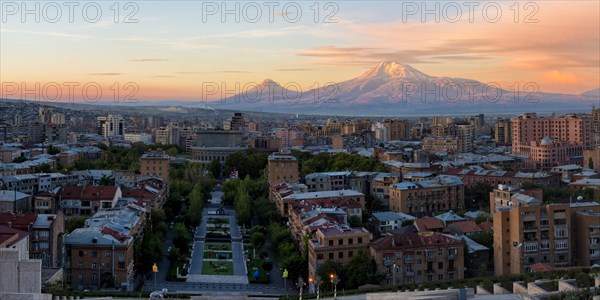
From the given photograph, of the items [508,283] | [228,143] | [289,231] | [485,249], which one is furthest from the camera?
[228,143]

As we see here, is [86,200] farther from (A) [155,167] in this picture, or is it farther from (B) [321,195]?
(A) [155,167]

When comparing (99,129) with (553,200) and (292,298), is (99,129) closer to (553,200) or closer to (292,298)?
(553,200)

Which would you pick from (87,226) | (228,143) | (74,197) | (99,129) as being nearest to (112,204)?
(74,197)

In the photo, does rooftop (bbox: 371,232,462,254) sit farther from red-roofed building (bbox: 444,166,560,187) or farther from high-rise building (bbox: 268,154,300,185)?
red-roofed building (bbox: 444,166,560,187)

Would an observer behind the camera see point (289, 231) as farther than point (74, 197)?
No

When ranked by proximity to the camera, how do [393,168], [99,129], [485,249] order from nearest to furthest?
[485,249] < [393,168] < [99,129]

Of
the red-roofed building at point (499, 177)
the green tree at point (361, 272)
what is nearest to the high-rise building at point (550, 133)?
the red-roofed building at point (499, 177)
